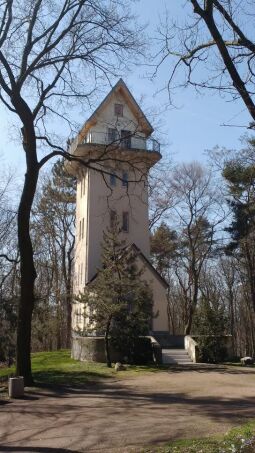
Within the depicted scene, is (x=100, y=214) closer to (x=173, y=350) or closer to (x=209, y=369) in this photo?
(x=173, y=350)

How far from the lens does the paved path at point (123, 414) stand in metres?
9.13

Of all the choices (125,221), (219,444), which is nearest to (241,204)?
(125,221)

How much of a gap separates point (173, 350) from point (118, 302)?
802 centimetres

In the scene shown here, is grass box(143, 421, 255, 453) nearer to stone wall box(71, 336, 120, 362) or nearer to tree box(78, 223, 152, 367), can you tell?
tree box(78, 223, 152, 367)

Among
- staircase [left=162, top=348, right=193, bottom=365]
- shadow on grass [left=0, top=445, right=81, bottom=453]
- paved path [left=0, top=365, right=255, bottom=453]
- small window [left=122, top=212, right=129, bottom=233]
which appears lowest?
shadow on grass [left=0, top=445, right=81, bottom=453]

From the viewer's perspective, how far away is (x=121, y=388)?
17.0 meters

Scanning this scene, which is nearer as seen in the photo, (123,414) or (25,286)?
(123,414)

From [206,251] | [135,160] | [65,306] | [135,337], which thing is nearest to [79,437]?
[135,160]

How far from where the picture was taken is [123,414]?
1173 cm

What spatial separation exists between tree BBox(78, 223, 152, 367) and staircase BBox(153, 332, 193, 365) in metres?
2.92

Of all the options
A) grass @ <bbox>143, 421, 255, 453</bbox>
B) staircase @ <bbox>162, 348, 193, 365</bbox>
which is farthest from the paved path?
staircase @ <bbox>162, 348, 193, 365</bbox>

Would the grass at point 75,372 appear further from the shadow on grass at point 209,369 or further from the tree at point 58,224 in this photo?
the tree at point 58,224

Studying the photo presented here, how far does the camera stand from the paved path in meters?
9.13

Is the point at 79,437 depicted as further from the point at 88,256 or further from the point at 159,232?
the point at 159,232
